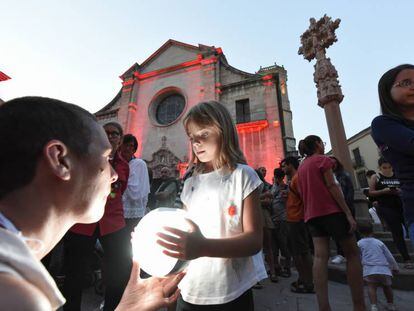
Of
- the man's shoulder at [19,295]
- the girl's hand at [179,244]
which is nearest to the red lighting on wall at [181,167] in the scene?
the girl's hand at [179,244]

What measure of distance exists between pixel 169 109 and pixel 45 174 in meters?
15.9

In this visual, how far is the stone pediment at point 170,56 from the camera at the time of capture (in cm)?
1719

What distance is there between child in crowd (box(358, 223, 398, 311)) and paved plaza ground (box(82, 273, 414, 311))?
209 millimetres

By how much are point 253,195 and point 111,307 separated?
1.90 m

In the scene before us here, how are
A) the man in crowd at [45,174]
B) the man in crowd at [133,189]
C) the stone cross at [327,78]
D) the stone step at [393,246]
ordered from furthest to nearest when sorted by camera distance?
the stone cross at [327,78], the stone step at [393,246], the man in crowd at [133,189], the man in crowd at [45,174]

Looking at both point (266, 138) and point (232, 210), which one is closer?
point (232, 210)

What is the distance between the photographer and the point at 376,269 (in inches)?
116

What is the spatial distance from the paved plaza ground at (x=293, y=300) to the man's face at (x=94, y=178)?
2.86 meters

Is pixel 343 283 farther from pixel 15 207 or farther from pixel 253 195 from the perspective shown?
pixel 15 207

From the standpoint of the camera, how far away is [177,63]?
17.2 metres

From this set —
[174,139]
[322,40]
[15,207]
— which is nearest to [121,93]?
[174,139]

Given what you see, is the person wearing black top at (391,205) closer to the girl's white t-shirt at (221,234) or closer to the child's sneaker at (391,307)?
the child's sneaker at (391,307)

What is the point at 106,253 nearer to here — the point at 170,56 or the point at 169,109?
the point at 169,109

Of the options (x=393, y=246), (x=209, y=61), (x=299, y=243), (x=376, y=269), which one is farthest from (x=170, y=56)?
(x=376, y=269)
